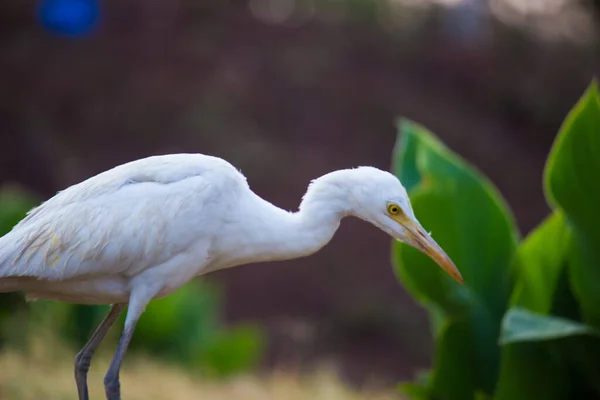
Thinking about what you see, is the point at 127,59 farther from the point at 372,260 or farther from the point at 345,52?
the point at 372,260

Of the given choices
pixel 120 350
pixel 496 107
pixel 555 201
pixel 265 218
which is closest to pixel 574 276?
pixel 555 201

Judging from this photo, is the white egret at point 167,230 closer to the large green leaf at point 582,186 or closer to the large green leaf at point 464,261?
the large green leaf at point 582,186

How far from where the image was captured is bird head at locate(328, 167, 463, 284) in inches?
113

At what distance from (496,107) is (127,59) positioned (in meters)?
7.20

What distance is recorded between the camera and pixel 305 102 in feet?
49.8

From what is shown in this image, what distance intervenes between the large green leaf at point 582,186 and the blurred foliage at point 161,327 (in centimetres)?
350

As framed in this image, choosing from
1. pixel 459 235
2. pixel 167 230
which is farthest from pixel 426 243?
pixel 459 235

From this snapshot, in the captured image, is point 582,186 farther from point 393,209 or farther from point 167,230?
point 167,230

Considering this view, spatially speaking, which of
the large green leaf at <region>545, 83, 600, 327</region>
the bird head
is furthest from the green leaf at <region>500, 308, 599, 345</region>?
the bird head

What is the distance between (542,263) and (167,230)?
2.43 metres

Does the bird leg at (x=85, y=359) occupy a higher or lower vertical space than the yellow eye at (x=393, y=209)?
lower

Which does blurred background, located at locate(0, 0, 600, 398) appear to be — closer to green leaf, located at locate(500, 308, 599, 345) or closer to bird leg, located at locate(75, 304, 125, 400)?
green leaf, located at locate(500, 308, 599, 345)

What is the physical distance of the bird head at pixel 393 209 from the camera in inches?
113

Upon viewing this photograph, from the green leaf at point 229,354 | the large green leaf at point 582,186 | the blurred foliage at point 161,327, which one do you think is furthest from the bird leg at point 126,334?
the green leaf at point 229,354
